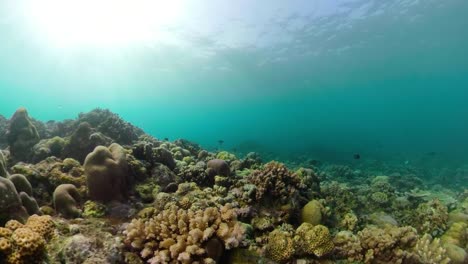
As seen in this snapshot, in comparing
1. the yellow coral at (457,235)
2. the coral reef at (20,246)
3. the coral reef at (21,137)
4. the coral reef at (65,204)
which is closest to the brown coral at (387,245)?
the yellow coral at (457,235)

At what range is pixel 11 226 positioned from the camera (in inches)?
158

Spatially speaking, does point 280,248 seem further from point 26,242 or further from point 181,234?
point 26,242

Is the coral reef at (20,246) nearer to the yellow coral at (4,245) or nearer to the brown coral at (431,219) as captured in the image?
the yellow coral at (4,245)

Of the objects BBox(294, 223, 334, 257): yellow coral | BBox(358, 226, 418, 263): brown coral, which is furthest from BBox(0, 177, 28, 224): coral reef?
BBox(358, 226, 418, 263): brown coral

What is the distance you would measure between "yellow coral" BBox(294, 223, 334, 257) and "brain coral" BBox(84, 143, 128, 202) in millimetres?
4223

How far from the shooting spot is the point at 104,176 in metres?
6.50

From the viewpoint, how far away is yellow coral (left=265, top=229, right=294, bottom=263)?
17.0 ft

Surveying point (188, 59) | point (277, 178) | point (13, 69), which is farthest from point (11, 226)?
point (13, 69)

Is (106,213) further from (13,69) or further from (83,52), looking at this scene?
(13,69)

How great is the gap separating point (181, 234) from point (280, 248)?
74.1 inches

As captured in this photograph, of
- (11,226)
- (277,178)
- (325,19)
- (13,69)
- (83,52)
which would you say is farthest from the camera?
(13,69)

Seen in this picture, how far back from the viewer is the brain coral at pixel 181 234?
4371 mm

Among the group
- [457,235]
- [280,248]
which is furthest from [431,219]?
[280,248]

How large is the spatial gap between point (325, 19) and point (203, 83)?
1653 inches
